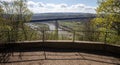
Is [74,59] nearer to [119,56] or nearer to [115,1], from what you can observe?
[119,56]

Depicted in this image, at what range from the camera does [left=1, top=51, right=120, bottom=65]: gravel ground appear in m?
11.1

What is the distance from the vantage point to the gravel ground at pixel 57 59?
1109 cm

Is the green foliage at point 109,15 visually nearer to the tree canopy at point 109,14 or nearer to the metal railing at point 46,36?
the tree canopy at point 109,14

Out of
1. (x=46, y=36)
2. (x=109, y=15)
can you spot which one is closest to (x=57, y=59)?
(x=46, y=36)

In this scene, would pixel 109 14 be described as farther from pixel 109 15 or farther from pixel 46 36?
pixel 46 36

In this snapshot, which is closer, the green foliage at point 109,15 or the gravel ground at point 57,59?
the gravel ground at point 57,59

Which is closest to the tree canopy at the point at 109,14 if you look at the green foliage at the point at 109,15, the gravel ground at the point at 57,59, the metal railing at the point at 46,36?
the green foliage at the point at 109,15

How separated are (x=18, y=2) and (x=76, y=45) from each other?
2704 centimetres

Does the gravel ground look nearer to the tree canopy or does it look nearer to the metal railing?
the metal railing

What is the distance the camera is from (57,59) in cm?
1168

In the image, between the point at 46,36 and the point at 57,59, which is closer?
the point at 57,59

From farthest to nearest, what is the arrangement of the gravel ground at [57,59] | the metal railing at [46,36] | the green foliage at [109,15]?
the green foliage at [109,15] < the metal railing at [46,36] < the gravel ground at [57,59]

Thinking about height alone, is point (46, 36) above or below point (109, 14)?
below

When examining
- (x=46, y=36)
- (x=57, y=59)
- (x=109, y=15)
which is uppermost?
(x=109, y=15)
